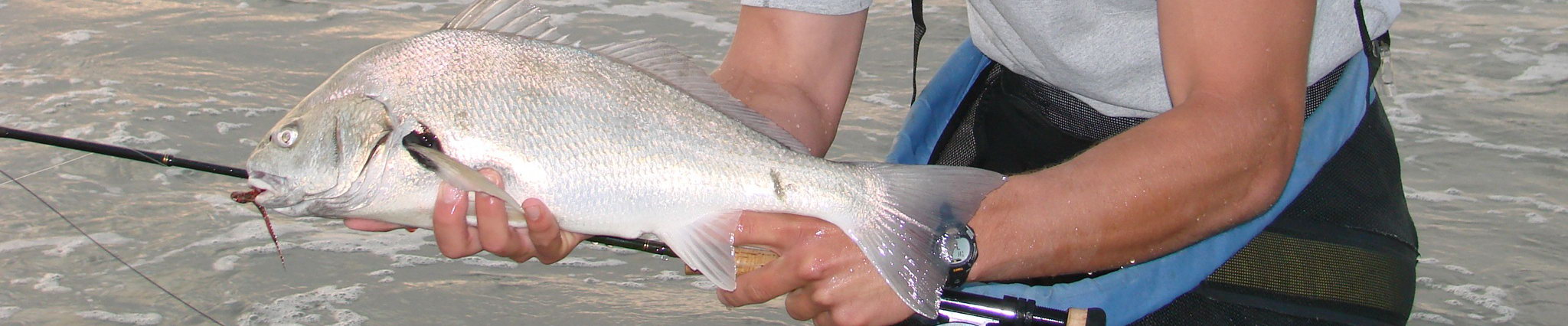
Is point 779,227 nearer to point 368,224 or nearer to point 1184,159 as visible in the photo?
point 1184,159

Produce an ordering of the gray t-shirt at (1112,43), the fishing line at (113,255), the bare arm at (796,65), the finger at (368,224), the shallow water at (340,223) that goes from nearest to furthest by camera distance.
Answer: the finger at (368,224) → the gray t-shirt at (1112,43) → the bare arm at (796,65) → the fishing line at (113,255) → the shallow water at (340,223)

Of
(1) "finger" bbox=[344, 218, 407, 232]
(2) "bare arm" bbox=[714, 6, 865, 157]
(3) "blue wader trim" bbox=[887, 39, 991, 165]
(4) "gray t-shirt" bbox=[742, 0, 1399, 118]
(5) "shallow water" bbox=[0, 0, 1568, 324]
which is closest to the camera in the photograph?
(1) "finger" bbox=[344, 218, 407, 232]

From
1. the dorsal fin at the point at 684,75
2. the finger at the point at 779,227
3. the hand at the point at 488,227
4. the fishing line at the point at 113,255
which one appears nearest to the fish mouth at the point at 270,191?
the hand at the point at 488,227

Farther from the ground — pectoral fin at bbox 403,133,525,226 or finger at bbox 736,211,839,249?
pectoral fin at bbox 403,133,525,226

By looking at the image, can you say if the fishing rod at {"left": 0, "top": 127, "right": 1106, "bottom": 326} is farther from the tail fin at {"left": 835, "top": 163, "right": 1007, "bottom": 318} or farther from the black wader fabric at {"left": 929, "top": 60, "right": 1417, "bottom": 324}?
the black wader fabric at {"left": 929, "top": 60, "right": 1417, "bottom": 324}

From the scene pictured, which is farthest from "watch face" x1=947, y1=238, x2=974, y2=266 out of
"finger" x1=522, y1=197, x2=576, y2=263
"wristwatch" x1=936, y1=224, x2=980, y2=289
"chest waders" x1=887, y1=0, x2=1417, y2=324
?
"finger" x1=522, y1=197, x2=576, y2=263

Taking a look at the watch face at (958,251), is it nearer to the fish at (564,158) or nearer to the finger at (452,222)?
the fish at (564,158)
